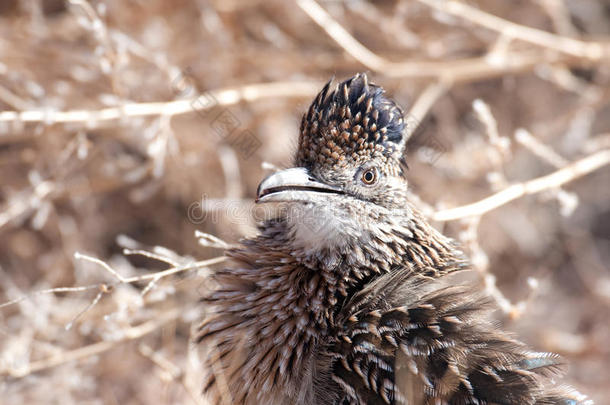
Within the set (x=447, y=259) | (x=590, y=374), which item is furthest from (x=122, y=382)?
(x=590, y=374)

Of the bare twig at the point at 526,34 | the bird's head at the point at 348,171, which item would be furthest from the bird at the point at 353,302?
the bare twig at the point at 526,34

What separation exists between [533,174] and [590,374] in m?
2.24

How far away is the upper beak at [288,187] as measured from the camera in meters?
2.85

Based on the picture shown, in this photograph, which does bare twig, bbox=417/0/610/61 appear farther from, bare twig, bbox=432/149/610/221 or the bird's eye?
the bird's eye

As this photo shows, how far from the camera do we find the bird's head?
9.58ft

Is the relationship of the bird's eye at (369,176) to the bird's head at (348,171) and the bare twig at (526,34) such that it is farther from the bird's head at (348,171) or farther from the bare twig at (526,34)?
the bare twig at (526,34)

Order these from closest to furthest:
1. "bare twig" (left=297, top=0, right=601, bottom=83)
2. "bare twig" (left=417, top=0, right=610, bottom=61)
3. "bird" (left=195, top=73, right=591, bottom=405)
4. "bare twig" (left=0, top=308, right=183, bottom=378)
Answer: "bird" (left=195, top=73, right=591, bottom=405), "bare twig" (left=0, top=308, right=183, bottom=378), "bare twig" (left=417, top=0, right=610, bottom=61), "bare twig" (left=297, top=0, right=601, bottom=83)

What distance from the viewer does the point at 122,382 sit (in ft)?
15.9

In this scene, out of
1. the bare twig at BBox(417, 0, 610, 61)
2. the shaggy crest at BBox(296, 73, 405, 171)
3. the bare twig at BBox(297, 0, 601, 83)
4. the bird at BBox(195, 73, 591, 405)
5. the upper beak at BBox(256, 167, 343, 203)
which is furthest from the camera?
the bare twig at BBox(297, 0, 601, 83)

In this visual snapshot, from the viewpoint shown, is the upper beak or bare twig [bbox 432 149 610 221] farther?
bare twig [bbox 432 149 610 221]

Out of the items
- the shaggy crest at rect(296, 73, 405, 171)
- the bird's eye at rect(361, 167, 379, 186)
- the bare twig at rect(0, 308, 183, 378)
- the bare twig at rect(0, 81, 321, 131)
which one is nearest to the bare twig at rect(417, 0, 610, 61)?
the bare twig at rect(0, 81, 321, 131)

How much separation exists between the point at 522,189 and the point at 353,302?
5.12ft

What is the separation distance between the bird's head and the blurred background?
2.17 feet

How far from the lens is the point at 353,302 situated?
282cm
